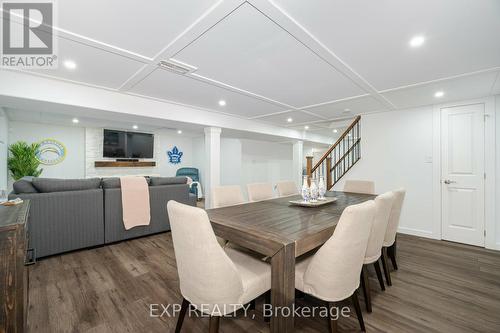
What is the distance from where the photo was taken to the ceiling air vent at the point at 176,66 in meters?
2.27

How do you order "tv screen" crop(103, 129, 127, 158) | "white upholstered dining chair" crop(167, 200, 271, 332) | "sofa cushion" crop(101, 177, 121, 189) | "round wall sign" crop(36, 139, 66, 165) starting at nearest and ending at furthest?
"white upholstered dining chair" crop(167, 200, 271, 332) < "sofa cushion" crop(101, 177, 121, 189) < "round wall sign" crop(36, 139, 66, 165) < "tv screen" crop(103, 129, 127, 158)

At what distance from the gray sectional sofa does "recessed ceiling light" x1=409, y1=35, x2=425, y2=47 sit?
3722mm

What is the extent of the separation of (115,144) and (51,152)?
57.3 inches

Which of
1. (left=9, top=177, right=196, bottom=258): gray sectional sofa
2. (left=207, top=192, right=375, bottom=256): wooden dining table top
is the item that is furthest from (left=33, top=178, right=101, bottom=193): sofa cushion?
(left=207, top=192, right=375, bottom=256): wooden dining table top

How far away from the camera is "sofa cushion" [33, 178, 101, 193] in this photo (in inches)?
105

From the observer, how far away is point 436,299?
192 centimetres

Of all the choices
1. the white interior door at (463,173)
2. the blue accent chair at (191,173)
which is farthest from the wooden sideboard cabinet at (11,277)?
the blue accent chair at (191,173)

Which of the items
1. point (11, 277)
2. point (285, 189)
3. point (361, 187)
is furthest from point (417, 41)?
point (11, 277)

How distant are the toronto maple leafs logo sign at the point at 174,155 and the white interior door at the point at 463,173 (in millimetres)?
7286

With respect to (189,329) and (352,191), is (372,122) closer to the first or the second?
(352,191)

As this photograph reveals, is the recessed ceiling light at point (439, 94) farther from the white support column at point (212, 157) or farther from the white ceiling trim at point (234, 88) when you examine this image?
the white support column at point (212, 157)

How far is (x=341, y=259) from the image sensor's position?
130 cm

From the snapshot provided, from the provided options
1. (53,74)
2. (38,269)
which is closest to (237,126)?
(53,74)

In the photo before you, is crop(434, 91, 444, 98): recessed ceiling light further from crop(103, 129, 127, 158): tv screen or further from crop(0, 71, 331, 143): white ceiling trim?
crop(103, 129, 127, 158): tv screen
